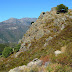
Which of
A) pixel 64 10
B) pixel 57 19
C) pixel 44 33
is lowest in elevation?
pixel 44 33

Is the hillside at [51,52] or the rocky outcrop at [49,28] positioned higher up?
the rocky outcrop at [49,28]

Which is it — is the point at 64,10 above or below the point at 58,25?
above

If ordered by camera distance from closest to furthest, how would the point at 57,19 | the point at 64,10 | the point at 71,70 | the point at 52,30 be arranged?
the point at 71,70 → the point at 52,30 → the point at 57,19 → the point at 64,10

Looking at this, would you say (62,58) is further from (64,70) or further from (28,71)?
(28,71)

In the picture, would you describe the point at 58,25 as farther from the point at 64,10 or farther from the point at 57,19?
the point at 64,10

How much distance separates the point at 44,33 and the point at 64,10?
2369 cm

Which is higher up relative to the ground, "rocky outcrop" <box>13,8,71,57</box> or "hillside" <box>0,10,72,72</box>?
"rocky outcrop" <box>13,8,71,57</box>

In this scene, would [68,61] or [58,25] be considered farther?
[58,25]

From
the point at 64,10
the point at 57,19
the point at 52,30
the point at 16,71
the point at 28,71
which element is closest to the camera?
the point at 28,71

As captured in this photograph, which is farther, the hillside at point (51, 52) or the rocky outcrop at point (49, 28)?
the rocky outcrop at point (49, 28)

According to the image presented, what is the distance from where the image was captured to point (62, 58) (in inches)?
325

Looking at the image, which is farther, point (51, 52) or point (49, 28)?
point (49, 28)

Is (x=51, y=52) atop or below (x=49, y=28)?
below

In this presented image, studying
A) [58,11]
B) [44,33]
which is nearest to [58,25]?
[44,33]
